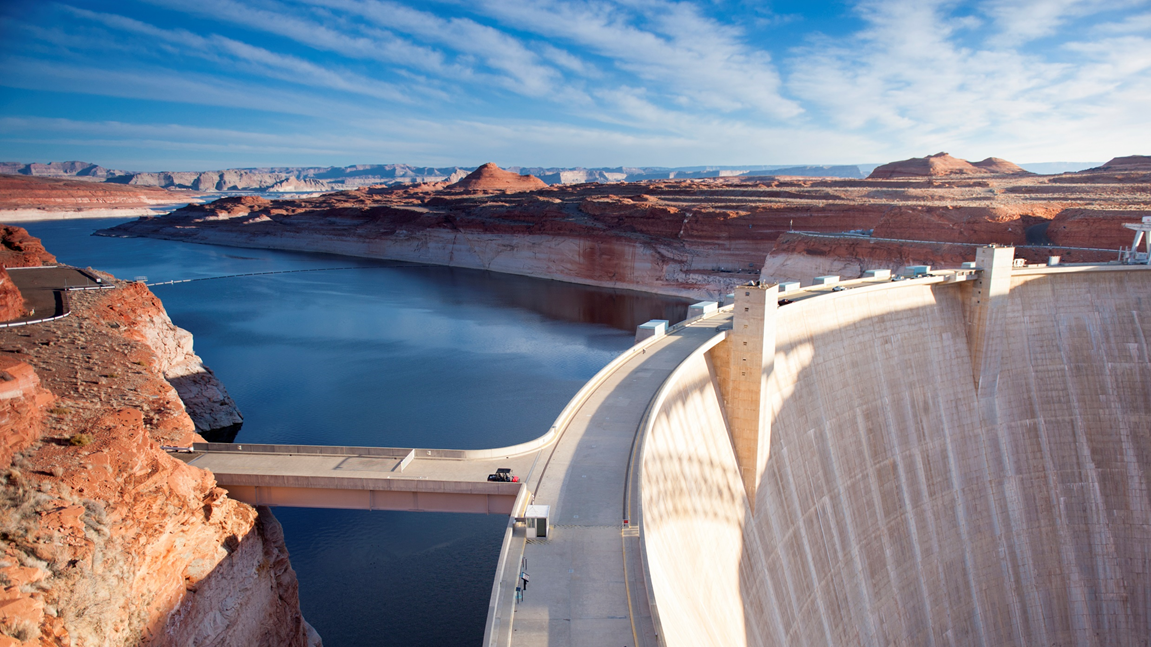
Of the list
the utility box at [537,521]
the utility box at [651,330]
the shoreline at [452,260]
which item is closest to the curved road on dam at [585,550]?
the utility box at [537,521]

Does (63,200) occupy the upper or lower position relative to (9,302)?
upper

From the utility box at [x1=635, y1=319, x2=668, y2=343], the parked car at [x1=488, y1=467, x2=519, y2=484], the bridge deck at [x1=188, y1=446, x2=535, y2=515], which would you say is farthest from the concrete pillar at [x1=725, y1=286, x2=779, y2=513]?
the parked car at [x1=488, y1=467, x2=519, y2=484]

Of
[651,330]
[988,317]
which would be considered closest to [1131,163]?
[988,317]

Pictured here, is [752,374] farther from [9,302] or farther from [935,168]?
[935,168]

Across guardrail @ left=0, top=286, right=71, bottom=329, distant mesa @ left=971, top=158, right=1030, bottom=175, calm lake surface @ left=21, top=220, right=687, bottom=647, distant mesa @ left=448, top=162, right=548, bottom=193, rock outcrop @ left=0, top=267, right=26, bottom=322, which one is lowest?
calm lake surface @ left=21, top=220, right=687, bottom=647

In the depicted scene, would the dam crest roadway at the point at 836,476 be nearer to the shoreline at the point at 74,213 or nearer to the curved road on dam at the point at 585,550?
the curved road on dam at the point at 585,550

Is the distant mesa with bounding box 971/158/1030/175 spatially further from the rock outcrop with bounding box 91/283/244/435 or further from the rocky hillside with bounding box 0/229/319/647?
the rocky hillside with bounding box 0/229/319/647
